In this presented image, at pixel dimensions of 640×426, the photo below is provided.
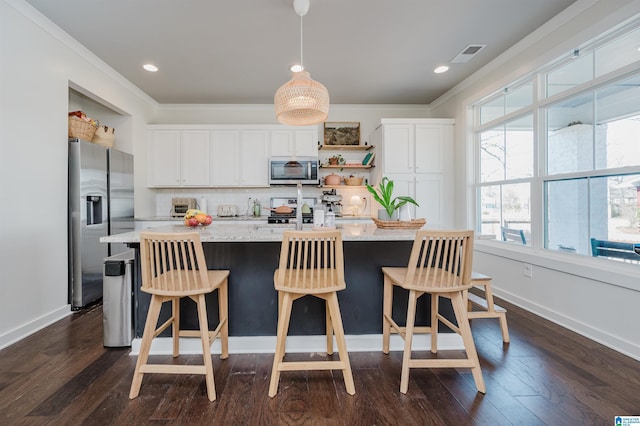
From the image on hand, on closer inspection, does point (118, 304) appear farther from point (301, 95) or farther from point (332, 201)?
point (332, 201)

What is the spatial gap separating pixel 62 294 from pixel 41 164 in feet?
4.01

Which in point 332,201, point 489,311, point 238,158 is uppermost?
point 238,158

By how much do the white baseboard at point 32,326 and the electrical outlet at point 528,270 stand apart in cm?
449

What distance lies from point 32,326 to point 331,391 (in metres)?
2.57

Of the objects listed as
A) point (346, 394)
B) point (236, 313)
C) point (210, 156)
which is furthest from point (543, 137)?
point (210, 156)

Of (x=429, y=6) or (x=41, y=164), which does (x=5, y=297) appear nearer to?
(x=41, y=164)

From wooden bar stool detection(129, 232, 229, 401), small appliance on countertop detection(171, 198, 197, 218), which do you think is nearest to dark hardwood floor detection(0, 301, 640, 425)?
wooden bar stool detection(129, 232, 229, 401)

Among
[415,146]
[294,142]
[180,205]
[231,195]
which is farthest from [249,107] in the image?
[415,146]

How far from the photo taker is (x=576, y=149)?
2621 mm

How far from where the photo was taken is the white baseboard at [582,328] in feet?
6.76

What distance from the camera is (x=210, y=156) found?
4.54 metres

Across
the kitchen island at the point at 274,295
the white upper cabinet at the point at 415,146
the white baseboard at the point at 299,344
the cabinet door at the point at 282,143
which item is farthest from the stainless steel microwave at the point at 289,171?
the white baseboard at the point at 299,344

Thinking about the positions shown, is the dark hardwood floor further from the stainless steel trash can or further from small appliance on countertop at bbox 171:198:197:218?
small appliance on countertop at bbox 171:198:197:218

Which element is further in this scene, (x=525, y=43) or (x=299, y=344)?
(x=525, y=43)
